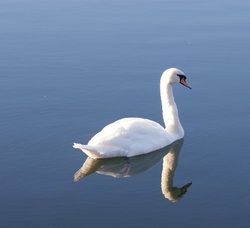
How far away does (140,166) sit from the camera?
8.14m

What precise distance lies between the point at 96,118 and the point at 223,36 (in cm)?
407

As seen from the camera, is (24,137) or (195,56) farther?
(195,56)

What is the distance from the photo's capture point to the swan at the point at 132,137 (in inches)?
317

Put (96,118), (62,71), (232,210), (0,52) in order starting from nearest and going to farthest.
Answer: (232,210) → (96,118) → (62,71) → (0,52)

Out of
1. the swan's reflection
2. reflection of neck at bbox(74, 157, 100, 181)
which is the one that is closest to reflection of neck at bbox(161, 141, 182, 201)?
the swan's reflection

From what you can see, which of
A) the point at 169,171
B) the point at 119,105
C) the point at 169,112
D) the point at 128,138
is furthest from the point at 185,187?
Answer: the point at 119,105

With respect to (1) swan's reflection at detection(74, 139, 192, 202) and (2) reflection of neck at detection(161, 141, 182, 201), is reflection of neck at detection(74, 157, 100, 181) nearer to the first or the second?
(1) swan's reflection at detection(74, 139, 192, 202)

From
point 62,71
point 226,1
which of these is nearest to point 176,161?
point 62,71

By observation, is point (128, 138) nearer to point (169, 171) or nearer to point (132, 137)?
point (132, 137)

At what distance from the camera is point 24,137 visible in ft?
28.5

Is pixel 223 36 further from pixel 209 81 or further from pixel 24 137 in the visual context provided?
pixel 24 137

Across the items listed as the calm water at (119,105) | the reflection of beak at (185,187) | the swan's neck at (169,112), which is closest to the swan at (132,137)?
the swan's neck at (169,112)

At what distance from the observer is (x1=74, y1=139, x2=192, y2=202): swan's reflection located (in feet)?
24.4

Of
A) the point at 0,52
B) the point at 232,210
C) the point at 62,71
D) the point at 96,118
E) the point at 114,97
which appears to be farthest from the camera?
the point at 0,52
